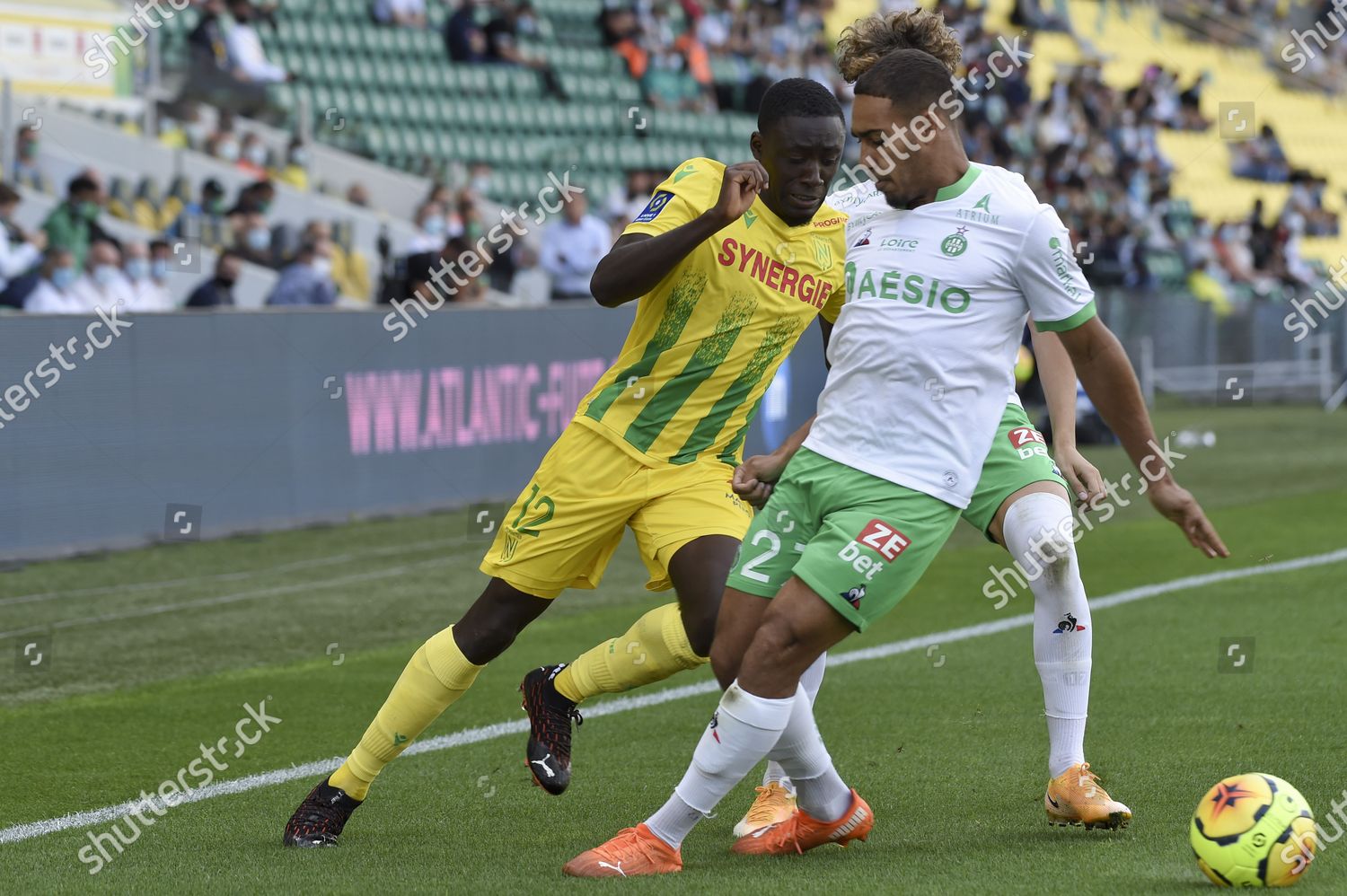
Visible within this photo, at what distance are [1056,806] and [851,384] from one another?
1.40 meters

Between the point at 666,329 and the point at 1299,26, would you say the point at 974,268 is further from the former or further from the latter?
the point at 1299,26

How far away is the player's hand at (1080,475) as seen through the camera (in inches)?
202

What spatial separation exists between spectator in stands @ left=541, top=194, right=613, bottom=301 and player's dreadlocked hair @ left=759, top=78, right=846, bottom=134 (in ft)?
38.7

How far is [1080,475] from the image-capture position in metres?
5.19

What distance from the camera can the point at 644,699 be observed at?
288 inches

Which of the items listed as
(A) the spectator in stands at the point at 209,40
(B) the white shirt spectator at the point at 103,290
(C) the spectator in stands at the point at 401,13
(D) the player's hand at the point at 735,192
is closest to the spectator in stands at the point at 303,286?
(B) the white shirt spectator at the point at 103,290

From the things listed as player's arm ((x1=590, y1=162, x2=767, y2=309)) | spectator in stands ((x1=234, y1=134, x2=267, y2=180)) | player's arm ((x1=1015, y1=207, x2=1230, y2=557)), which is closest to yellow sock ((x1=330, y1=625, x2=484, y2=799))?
player's arm ((x1=590, y1=162, x2=767, y2=309))

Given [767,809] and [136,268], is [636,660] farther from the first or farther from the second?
[136,268]

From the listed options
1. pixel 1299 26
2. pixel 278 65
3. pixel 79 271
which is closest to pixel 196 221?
pixel 79 271

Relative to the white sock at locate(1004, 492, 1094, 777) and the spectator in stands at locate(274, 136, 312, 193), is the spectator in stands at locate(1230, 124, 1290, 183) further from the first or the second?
the white sock at locate(1004, 492, 1094, 777)

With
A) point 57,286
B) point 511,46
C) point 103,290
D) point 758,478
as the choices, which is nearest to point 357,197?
point 511,46

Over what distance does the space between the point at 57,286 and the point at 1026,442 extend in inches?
368

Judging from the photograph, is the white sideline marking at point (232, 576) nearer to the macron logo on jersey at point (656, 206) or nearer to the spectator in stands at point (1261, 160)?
the macron logo on jersey at point (656, 206)

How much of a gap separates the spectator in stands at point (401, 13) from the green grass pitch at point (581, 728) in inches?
414
